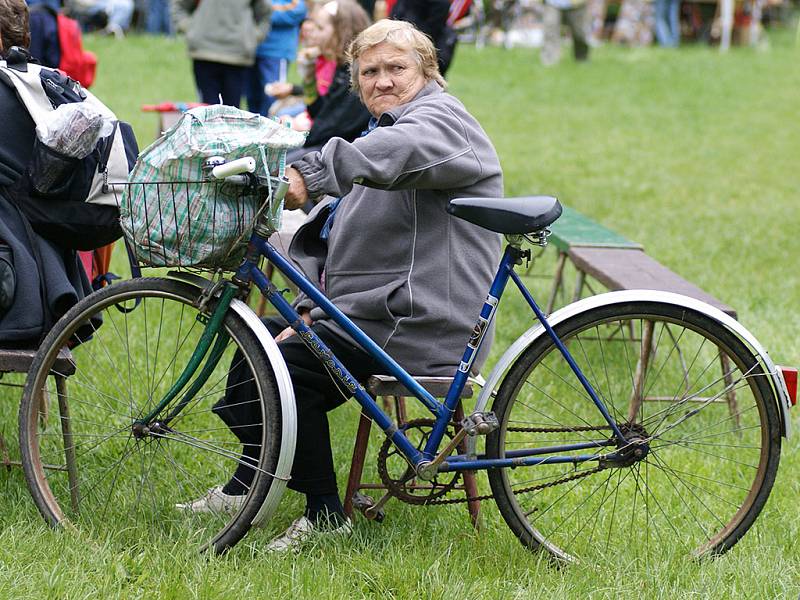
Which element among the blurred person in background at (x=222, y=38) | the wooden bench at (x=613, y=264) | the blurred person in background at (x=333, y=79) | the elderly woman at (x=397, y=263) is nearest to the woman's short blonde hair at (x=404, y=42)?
the elderly woman at (x=397, y=263)

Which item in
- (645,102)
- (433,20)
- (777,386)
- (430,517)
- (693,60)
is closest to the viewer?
(777,386)

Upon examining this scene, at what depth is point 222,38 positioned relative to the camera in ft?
30.2

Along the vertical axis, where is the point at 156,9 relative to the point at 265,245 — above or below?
below

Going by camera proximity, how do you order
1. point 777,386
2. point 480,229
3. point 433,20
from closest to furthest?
point 777,386 < point 480,229 < point 433,20

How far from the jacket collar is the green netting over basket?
1.20 ft

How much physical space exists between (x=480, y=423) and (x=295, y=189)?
778mm

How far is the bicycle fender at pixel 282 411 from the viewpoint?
3.03 meters

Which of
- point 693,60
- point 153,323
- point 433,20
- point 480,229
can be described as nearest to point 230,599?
point 480,229

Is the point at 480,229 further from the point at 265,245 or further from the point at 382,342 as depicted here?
the point at 265,245

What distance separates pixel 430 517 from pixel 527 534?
449 mm

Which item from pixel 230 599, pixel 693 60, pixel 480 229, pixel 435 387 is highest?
pixel 480 229

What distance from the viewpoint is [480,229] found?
336 centimetres

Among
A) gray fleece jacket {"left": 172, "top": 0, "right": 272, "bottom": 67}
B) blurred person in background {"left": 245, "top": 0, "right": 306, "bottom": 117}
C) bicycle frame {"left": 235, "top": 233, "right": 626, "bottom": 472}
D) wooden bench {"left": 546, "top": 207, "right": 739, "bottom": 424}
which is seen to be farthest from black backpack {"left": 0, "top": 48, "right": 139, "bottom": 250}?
blurred person in background {"left": 245, "top": 0, "right": 306, "bottom": 117}

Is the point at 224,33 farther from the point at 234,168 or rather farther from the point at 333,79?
the point at 234,168
